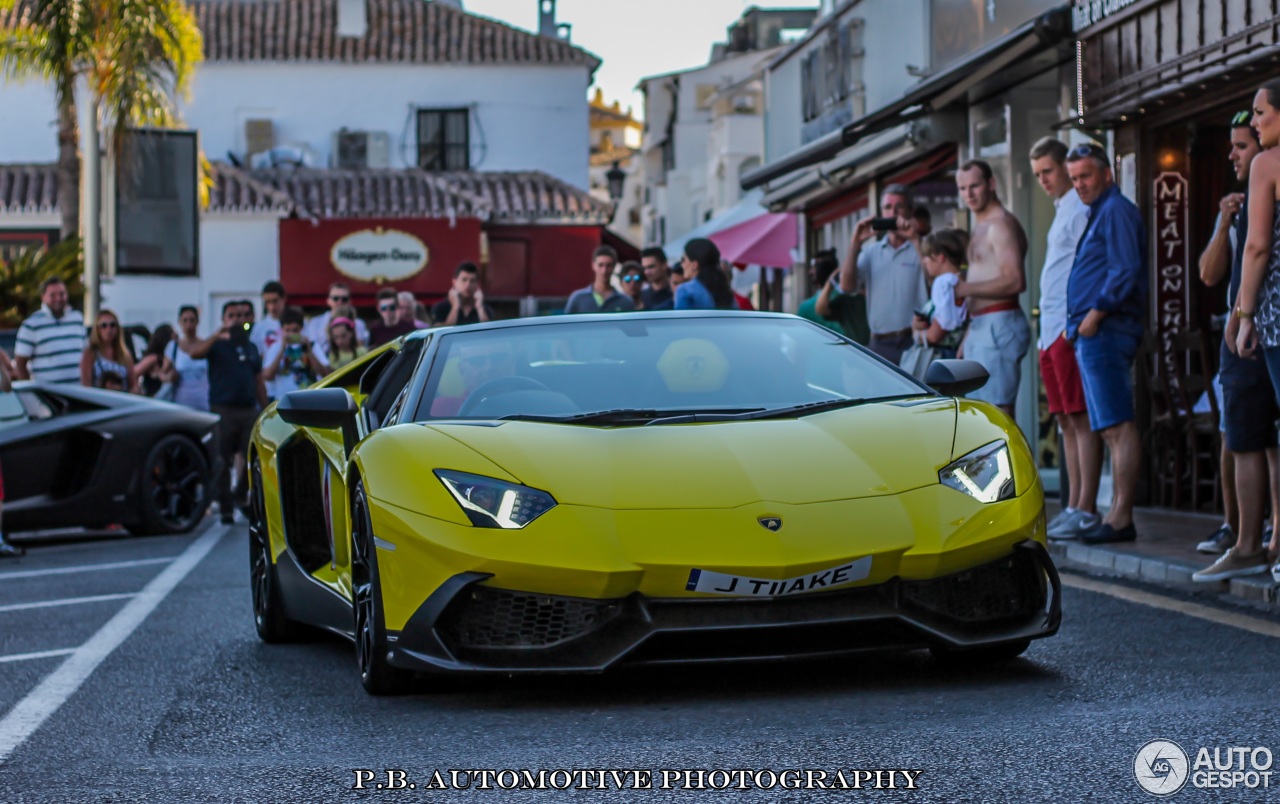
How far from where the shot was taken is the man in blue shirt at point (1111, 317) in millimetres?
9406

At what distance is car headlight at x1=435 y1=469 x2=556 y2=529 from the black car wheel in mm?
343

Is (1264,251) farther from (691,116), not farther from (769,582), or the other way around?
(691,116)

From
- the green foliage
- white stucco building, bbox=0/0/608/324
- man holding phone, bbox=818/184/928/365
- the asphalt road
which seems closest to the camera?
the asphalt road

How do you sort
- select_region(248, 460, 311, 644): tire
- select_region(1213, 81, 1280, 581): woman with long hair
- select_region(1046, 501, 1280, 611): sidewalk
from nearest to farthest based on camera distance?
select_region(248, 460, 311, 644): tire < select_region(1213, 81, 1280, 581): woman with long hair < select_region(1046, 501, 1280, 611): sidewalk

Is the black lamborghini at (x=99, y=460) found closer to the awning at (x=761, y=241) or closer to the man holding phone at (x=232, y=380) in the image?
the man holding phone at (x=232, y=380)

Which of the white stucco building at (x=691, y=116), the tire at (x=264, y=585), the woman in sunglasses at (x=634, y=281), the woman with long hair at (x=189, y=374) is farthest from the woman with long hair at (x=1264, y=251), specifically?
the white stucco building at (x=691, y=116)

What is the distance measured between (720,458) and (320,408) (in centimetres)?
144

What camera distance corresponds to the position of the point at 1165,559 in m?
8.56

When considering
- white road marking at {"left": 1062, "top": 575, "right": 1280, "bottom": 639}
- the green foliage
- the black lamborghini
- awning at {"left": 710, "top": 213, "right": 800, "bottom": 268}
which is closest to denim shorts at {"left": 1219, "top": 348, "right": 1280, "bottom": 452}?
white road marking at {"left": 1062, "top": 575, "right": 1280, "bottom": 639}

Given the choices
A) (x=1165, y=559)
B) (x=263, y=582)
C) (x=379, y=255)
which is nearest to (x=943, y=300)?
(x=1165, y=559)

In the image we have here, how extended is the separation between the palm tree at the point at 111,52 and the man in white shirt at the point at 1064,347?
17535 mm

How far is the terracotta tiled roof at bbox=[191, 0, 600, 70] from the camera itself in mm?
48125

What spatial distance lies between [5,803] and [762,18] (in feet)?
222

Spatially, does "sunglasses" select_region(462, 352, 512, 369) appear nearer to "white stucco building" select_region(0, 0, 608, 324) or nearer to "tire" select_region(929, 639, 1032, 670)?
"tire" select_region(929, 639, 1032, 670)
